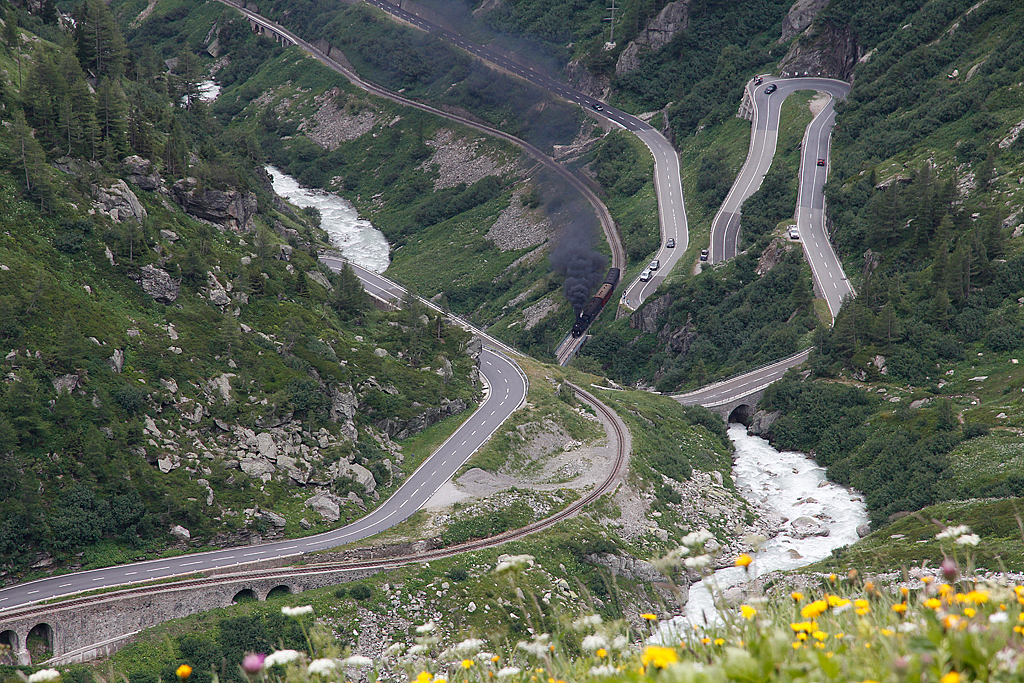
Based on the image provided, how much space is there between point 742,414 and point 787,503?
80.5 feet

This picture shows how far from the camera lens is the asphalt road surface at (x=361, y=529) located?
46356mm

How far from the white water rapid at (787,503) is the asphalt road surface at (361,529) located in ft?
78.1

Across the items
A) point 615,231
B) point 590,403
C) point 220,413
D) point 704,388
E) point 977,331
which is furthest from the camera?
point 615,231

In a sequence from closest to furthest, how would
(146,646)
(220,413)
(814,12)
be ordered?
(146,646)
(220,413)
(814,12)

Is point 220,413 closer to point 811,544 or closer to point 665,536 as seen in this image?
point 665,536

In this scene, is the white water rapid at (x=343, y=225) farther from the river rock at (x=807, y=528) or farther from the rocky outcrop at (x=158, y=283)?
the river rock at (x=807, y=528)

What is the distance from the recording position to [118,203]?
224ft

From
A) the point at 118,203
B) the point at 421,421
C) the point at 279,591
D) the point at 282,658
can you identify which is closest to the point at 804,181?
the point at 421,421

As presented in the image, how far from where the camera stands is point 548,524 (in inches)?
2409

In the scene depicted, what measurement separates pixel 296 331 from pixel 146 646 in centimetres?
3254

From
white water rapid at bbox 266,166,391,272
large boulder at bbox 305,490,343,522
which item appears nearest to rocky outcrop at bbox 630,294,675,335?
white water rapid at bbox 266,166,391,272

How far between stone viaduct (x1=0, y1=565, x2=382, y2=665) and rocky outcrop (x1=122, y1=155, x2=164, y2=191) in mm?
43377

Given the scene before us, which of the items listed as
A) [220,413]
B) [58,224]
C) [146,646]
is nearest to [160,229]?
[58,224]

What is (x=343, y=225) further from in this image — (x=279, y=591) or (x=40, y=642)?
(x=40, y=642)
